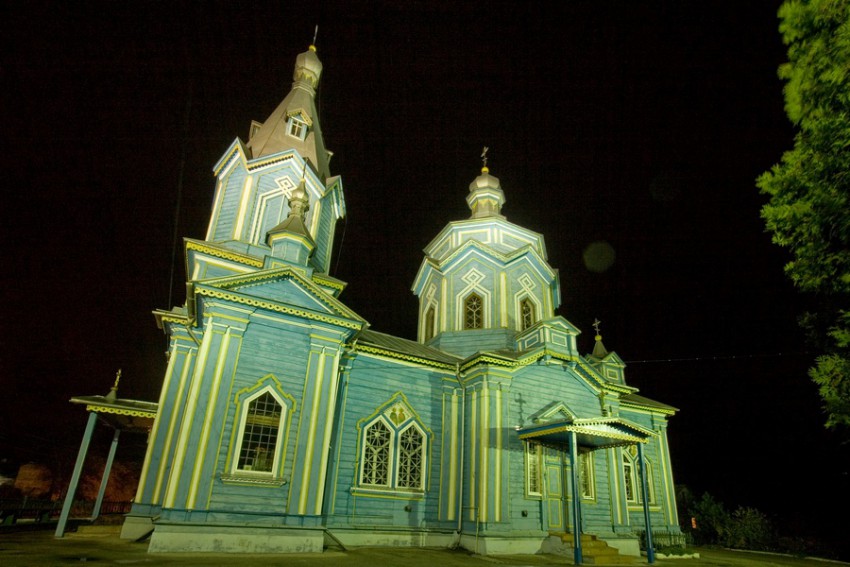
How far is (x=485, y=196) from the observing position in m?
23.4

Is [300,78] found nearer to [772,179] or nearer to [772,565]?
[772,179]

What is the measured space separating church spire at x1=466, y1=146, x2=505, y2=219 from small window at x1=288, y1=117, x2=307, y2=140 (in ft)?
29.4

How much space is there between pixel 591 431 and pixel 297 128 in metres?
16.7

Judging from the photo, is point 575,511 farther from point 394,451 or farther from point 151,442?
point 151,442

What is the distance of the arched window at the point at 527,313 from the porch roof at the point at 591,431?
587 cm

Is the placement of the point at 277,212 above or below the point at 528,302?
above

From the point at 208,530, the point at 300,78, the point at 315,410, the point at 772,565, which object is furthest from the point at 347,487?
the point at 300,78

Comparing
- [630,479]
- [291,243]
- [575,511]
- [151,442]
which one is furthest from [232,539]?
[630,479]

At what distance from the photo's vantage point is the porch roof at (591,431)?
1236 cm

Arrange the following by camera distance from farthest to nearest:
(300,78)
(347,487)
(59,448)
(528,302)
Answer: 1. (59,448)
2. (300,78)
3. (528,302)
4. (347,487)

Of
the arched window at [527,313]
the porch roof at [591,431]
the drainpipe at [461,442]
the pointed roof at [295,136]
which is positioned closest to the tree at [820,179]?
the porch roof at [591,431]

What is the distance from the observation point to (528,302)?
19625mm

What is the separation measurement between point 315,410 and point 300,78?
1802 centimetres

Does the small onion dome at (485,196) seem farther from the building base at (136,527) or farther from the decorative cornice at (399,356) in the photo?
the building base at (136,527)
